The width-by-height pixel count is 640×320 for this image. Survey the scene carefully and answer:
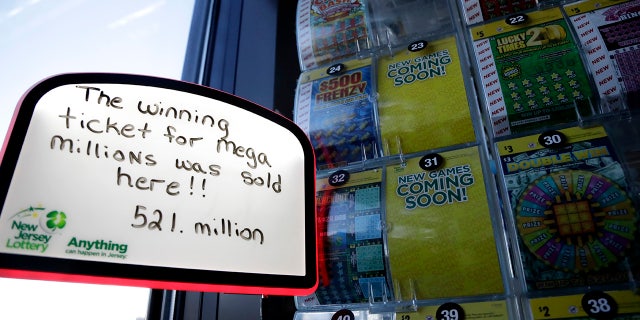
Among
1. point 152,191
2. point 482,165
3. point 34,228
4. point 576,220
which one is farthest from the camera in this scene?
point 482,165

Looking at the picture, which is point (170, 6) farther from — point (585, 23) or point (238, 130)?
point (585, 23)

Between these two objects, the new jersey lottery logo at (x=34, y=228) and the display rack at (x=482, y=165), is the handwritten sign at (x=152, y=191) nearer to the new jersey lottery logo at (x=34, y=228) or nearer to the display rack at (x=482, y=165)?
the new jersey lottery logo at (x=34, y=228)

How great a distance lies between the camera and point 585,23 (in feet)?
3.44

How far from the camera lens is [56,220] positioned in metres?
0.65

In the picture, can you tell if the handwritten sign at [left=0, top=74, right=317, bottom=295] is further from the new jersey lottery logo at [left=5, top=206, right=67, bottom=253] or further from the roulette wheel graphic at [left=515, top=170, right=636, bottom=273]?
the roulette wheel graphic at [left=515, top=170, right=636, bottom=273]

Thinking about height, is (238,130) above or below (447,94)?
below

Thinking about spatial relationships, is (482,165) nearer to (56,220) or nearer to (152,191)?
(152,191)

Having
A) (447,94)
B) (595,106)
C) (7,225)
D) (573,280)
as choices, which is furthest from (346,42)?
(7,225)

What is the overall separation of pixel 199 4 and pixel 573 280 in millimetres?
1376

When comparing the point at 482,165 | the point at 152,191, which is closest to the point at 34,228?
the point at 152,191

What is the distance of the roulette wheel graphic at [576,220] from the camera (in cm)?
82

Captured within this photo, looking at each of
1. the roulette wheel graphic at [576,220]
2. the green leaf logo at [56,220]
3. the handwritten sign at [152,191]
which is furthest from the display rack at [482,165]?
the green leaf logo at [56,220]

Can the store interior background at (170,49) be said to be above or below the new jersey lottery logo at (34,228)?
above

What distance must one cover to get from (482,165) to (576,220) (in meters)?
0.22
